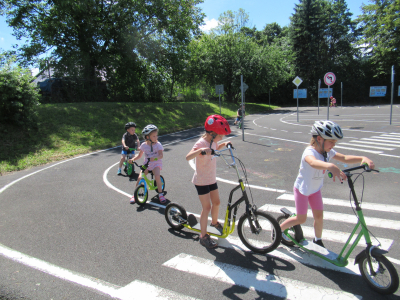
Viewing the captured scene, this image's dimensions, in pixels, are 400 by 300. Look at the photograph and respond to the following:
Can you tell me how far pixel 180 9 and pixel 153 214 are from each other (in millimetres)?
25637

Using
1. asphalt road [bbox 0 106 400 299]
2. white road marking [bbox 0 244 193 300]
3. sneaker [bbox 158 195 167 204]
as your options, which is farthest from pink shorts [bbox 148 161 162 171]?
white road marking [bbox 0 244 193 300]

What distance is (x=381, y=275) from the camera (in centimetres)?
307

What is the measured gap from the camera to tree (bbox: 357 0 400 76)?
4078cm

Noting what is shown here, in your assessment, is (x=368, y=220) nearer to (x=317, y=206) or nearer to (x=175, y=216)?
(x=317, y=206)

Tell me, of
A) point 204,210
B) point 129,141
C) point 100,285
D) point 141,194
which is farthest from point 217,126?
point 129,141

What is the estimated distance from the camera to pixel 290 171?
8.55 meters

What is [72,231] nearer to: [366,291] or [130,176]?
[130,176]

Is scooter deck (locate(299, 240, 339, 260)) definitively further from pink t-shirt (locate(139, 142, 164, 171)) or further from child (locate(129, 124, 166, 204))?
pink t-shirt (locate(139, 142, 164, 171))

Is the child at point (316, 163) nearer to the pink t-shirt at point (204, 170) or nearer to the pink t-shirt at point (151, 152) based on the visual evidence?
the pink t-shirt at point (204, 170)

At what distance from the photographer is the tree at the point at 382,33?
40.8 meters

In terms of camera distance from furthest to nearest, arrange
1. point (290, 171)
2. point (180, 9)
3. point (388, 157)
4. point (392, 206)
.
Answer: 1. point (180, 9)
2. point (388, 157)
3. point (290, 171)
4. point (392, 206)

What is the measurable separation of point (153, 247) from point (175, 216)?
721 mm

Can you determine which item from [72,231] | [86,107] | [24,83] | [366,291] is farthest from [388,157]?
[86,107]

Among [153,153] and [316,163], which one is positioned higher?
[316,163]
